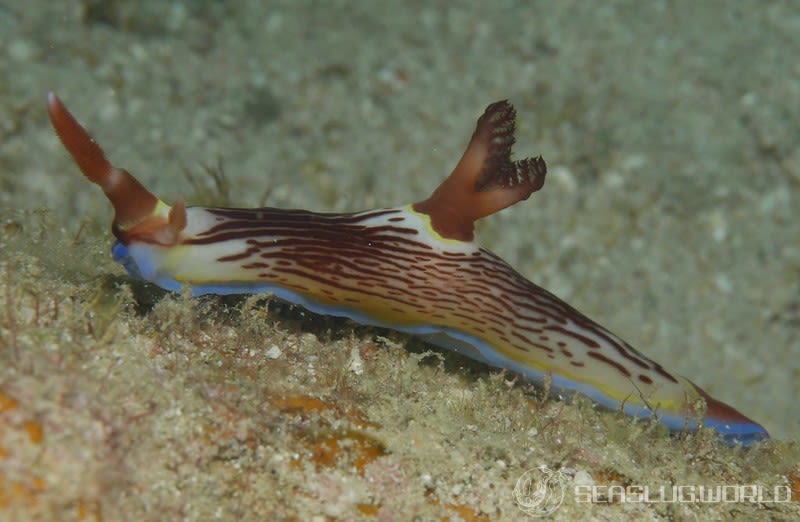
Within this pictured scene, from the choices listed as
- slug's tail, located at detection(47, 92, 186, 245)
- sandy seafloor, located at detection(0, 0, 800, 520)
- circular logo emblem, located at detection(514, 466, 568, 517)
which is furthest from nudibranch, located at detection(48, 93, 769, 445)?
circular logo emblem, located at detection(514, 466, 568, 517)

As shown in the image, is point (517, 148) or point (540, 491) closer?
point (540, 491)

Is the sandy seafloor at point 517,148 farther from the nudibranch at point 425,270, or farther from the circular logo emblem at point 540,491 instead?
the circular logo emblem at point 540,491

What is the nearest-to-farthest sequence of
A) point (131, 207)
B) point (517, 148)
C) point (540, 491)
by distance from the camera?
point (540, 491), point (131, 207), point (517, 148)

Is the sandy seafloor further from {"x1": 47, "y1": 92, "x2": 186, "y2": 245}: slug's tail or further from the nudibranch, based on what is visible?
{"x1": 47, "y1": 92, "x2": 186, "y2": 245}: slug's tail

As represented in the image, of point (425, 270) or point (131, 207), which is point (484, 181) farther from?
point (131, 207)

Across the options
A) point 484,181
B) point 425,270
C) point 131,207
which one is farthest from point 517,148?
point 131,207

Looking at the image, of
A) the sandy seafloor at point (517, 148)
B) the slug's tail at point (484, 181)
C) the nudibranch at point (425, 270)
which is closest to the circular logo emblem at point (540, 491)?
the sandy seafloor at point (517, 148)

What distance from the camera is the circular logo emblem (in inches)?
89.1

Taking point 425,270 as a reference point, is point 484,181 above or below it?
above

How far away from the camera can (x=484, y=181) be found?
3201 millimetres

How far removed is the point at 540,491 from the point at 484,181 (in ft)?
4.92

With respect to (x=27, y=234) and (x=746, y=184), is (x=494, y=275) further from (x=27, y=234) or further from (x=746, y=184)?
(x=746, y=184)

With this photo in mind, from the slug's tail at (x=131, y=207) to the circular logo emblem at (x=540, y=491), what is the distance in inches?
67.0

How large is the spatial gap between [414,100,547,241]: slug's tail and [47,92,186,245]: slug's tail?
1154mm
